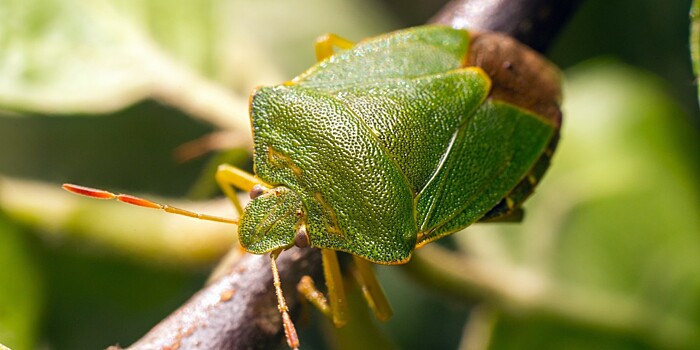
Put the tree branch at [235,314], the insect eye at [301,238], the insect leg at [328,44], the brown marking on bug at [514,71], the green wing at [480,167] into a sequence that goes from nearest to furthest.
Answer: the tree branch at [235,314]
the insect eye at [301,238]
the green wing at [480,167]
the brown marking on bug at [514,71]
the insect leg at [328,44]

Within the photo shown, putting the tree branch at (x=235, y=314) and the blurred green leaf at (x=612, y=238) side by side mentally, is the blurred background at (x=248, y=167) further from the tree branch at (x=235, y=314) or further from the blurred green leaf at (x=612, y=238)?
the tree branch at (x=235, y=314)

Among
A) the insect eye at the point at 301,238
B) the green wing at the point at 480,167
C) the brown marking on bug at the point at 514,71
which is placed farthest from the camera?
the brown marking on bug at the point at 514,71

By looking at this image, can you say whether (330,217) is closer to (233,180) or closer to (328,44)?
(233,180)

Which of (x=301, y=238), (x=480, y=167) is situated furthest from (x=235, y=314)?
(x=480, y=167)

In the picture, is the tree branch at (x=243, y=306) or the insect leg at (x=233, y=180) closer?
the tree branch at (x=243, y=306)

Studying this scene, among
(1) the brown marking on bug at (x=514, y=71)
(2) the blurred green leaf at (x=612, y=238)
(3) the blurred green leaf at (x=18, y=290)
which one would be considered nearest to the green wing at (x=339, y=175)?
(1) the brown marking on bug at (x=514, y=71)

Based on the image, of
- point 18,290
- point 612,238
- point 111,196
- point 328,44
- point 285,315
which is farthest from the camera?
point 612,238

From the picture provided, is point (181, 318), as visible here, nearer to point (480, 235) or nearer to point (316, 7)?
point (480, 235)
